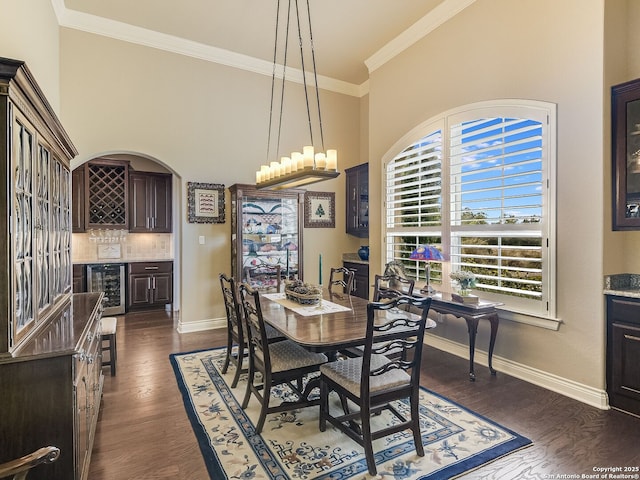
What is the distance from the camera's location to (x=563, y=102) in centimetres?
305

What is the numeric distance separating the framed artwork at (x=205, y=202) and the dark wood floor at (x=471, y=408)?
1997 mm

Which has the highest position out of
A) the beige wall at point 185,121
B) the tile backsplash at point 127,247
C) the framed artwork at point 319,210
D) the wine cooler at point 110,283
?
the beige wall at point 185,121

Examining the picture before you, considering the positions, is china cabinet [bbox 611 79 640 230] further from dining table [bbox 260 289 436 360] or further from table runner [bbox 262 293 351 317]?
table runner [bbox 262 293 351 317]

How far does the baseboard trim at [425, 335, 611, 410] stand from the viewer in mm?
2857

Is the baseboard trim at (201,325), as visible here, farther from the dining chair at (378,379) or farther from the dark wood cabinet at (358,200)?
the dining chair at (378,379)

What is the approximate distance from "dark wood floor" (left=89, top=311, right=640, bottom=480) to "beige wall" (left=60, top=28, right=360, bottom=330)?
1733 mm

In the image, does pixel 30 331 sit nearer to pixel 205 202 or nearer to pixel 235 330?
pixel 235 330

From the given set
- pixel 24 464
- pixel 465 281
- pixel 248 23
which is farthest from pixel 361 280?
pixel 24 464

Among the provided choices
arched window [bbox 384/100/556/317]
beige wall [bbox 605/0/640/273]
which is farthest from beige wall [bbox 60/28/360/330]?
beige wall [bbox 605/0/640/273]

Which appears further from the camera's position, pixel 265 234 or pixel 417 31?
pixel 265 234

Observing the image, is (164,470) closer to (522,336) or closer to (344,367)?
(344,367)

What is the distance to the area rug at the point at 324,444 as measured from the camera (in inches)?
81.8

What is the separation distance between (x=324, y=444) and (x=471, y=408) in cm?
126

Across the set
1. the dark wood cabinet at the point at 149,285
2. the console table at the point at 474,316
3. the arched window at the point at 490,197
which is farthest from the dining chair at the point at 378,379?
the dark wood cabinet at the point at 149,285
